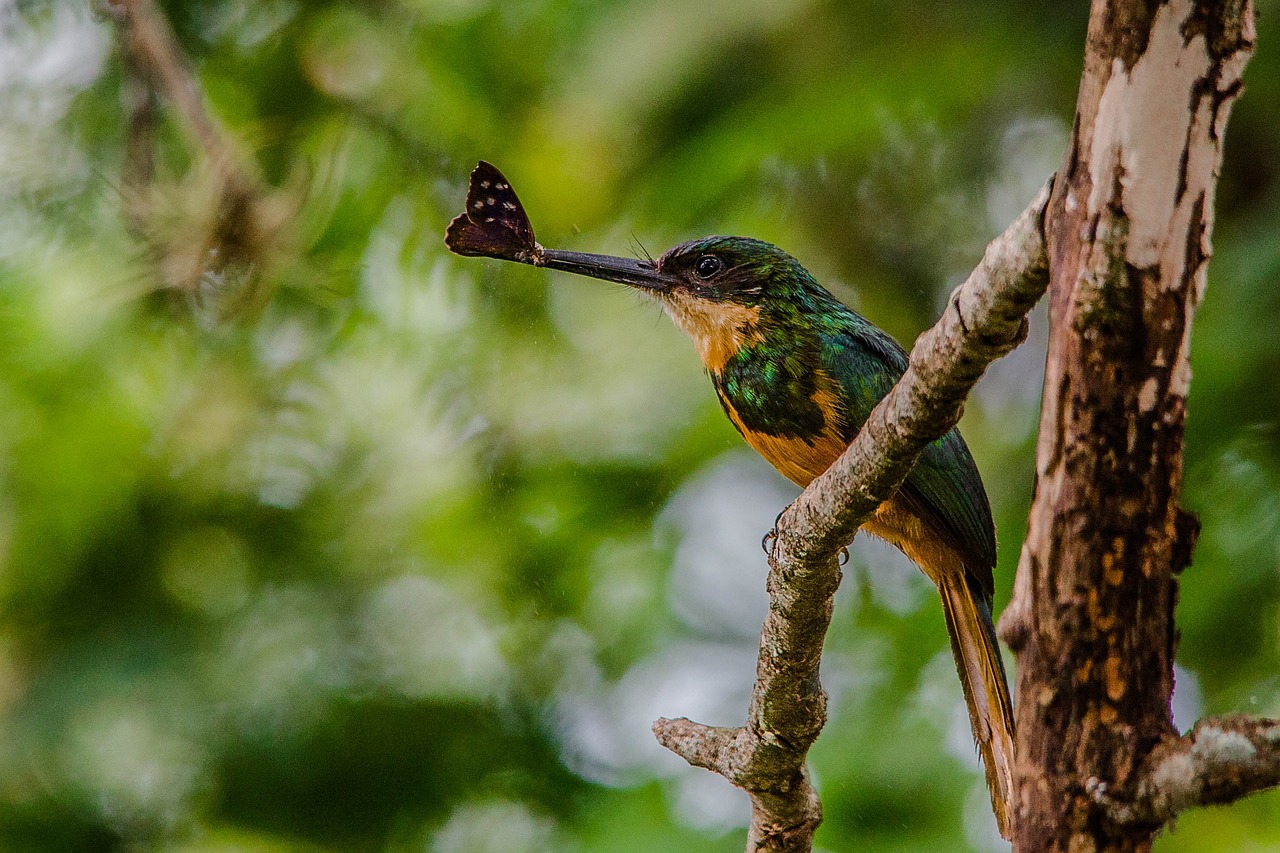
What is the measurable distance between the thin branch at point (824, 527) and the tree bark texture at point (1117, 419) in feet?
0.36

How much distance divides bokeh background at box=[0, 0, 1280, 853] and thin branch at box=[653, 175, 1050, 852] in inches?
26.0

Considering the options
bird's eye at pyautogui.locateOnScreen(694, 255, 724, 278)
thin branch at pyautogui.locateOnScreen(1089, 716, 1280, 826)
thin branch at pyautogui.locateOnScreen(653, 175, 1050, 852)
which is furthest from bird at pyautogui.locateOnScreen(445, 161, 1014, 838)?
thin branch at pyautogui.locateOnScreen(1089, 716, 1280, 826)

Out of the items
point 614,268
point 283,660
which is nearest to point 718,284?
point 614,268

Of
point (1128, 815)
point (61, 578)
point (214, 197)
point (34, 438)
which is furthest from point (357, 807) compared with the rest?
point (1128, 815)

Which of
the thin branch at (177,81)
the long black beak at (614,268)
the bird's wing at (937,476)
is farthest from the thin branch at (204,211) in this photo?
the bird's wing at (937,476)

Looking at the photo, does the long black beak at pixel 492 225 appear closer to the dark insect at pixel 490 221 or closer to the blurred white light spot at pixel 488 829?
the dark insect at pixel 490 221

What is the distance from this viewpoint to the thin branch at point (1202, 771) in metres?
1.17

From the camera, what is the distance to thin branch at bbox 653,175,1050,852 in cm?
139

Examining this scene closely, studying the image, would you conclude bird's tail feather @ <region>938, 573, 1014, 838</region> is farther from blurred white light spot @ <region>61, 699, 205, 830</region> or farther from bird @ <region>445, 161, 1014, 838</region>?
blurred white light spot @ <region>61, 699, 205, 830</region>

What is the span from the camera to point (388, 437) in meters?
3.93

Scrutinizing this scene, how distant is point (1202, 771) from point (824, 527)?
2.45 feet

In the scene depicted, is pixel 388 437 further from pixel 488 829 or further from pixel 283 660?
pixel 488 829

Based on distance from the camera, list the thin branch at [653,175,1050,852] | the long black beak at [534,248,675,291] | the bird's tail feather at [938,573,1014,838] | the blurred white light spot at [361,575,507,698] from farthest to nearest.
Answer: the blurred white light spot at [361,575,507,698], the long black beak at [534,248,675,291], the bird's tail feather at [938,573,1014,838], the thin branch at [653,175,1050,852]

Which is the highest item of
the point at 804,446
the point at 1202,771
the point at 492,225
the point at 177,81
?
the point at 177,81
